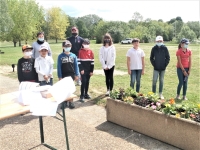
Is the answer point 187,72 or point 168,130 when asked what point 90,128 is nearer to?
point 168,130

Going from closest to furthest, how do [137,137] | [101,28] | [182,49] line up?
1. [137,137]
2. [182,49]
3. [101,28]

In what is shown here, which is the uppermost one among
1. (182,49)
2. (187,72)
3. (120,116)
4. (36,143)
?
(182,49)

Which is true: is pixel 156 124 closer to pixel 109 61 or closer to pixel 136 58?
pixel 136 58

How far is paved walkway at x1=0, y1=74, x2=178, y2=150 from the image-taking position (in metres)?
4.02

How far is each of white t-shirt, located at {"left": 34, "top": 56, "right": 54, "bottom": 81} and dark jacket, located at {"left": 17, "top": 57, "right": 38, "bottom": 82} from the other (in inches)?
3.9

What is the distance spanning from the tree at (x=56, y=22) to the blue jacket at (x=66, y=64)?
204 feet

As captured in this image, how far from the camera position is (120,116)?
477 centimetres

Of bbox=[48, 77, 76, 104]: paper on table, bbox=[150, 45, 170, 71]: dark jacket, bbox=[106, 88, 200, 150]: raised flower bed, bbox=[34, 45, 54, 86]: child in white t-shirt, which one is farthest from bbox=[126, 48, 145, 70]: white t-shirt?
bbox=[48, 77, 76, 104]: paper on table

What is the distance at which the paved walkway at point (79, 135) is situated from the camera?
402cm

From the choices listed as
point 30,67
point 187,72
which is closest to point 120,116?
point 30,67

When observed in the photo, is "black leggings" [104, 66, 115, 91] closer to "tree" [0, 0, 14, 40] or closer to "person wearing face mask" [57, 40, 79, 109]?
"person wearing face mask" [57, 40, 79, 109]

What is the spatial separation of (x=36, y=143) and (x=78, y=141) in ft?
2.41

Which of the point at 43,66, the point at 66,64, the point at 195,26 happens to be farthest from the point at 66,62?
the point at 195,26

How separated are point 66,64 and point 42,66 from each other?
57 centimetres
